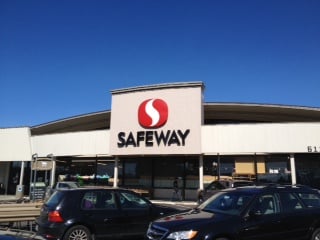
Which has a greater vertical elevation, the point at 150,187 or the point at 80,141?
the point at 80,141

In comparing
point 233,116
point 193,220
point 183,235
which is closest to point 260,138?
point 233,116

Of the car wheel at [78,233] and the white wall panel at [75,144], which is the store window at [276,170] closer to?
the white wall panel at [75,144]

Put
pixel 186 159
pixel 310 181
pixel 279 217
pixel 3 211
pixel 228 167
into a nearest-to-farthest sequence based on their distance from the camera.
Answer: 1. pixel 279 217
2. pixel 3 211
3. pixel 310 181
4. pixel 228 167
5. pixel 186 159

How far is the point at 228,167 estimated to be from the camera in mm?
27062

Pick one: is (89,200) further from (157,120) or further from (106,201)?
(157,120)

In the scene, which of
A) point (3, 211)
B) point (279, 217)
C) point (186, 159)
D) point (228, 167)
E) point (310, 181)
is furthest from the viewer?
point (186, 159)

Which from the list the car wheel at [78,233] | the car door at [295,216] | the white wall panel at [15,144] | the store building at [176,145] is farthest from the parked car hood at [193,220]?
the white wall panel at [15,144]

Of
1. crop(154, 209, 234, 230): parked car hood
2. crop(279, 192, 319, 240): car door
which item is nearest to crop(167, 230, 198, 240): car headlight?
crop(154, 209, 234, 230): parked car hood

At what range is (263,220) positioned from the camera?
26.6ft

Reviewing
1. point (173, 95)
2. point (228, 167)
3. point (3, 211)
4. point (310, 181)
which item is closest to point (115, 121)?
point (173, 95)

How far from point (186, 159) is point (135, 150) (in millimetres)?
3848

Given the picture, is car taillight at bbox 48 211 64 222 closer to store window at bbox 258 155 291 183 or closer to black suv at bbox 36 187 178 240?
black suv at bbox 36 187 178 240

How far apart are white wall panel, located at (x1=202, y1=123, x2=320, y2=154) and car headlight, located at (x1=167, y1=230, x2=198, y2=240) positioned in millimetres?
18446

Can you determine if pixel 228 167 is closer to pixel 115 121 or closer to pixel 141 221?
pixel 115 121
